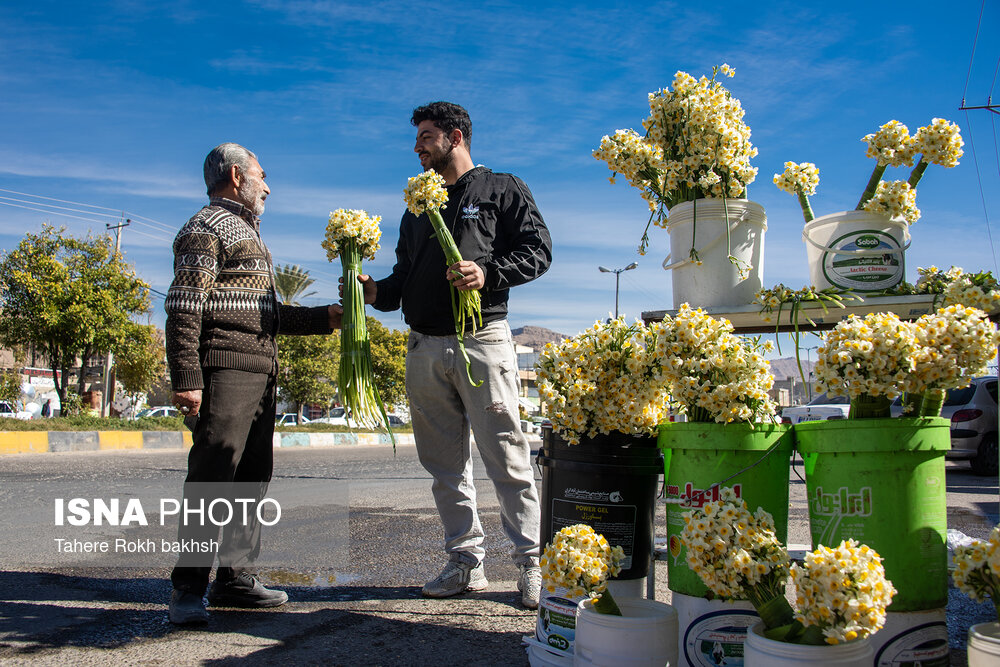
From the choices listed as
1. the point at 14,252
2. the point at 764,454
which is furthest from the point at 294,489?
the point at 14,252

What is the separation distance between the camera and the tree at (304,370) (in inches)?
1194

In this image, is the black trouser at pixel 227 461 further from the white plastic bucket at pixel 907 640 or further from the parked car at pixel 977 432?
the parked car at pixel 977 432

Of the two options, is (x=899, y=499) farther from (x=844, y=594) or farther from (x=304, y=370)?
(x=304, y=370)

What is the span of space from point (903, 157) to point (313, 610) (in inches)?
119

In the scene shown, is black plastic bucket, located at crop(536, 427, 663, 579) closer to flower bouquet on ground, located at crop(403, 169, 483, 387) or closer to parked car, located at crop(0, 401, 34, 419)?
flower bouquet on ground, located at crop(403, 169, 483, 387)

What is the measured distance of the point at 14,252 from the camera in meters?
21.1

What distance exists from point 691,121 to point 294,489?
632cm

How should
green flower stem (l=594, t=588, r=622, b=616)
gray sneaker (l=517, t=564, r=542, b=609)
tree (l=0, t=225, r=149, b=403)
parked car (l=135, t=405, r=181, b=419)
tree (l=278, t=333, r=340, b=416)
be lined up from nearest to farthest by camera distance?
green flower stem (l=594, t=588, r=622, b=616) < gray sneaker (l=517, t=564, r=542, b=609) < tree (l=0, t=225, r=149, b=403) < tree (l=278, t=333, r=340, b=416) < parked car (l=135, t=405, r=181, b=419)

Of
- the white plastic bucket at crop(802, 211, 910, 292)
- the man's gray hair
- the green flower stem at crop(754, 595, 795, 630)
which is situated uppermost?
the man's gray hair

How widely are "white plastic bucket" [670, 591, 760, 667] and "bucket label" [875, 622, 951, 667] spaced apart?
0.34m

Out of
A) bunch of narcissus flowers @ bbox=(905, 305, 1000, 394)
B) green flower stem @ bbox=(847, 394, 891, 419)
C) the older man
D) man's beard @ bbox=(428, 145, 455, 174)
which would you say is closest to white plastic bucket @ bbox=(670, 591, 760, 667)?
green flower stem @ bbox=(847, 394, 891, 419)

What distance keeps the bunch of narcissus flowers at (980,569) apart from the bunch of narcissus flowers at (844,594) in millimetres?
368

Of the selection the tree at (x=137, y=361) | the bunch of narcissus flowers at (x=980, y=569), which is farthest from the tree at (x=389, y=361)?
the bunch of narcissus flowers at (x=980, y=569)

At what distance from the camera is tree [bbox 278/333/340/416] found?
3033cm
